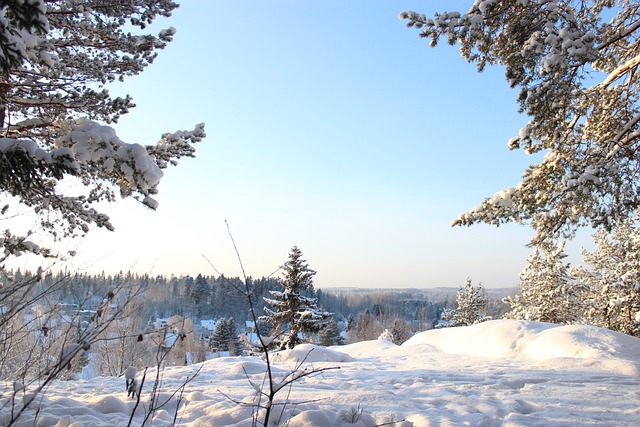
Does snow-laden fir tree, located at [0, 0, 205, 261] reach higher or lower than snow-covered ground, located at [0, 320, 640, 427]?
higher

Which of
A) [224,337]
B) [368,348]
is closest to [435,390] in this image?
[368,348]

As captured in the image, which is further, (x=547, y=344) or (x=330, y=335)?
(x=330, y=335)

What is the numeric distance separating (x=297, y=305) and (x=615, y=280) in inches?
480

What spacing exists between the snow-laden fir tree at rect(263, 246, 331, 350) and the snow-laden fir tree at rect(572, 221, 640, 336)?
10450 millimetres

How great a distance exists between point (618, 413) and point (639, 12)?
5.24 meters

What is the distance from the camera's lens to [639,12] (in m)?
5.25

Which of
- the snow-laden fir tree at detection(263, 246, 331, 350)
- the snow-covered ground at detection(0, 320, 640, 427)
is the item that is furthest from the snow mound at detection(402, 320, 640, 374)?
the snow-laden fir tree at detection(263, 246, 331, 350)

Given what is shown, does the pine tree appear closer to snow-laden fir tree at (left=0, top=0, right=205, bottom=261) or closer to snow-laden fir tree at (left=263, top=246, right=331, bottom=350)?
snow-laden fir tree at (left=263, top=246, right=331, bottom=350)

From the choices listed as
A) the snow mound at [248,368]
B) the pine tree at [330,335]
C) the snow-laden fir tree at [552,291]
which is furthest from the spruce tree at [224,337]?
the snow mound at [248,368]

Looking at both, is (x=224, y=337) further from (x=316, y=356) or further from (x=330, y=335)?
(x=316, y=356)

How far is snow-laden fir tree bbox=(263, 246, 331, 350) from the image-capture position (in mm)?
15953

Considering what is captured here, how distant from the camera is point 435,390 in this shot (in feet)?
14.6

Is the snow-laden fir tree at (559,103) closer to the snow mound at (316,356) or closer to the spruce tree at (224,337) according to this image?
A: the snow mound at (316,356)

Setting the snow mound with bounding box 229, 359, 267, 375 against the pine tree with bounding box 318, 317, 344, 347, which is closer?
the snow mound with bounding box 229, 359, 267, 375
